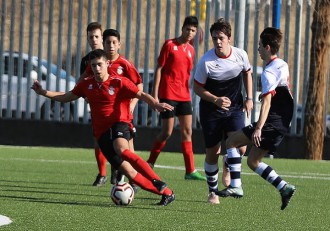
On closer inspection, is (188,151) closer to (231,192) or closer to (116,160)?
(231,192)

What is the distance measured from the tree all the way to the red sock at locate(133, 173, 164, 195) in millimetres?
11986

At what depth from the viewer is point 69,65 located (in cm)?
2536

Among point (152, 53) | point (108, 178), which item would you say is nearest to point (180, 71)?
point (108, 178)

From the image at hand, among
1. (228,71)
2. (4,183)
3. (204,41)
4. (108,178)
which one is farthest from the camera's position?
(204,41)

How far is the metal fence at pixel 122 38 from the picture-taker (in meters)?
24.2

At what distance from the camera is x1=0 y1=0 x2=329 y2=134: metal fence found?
953 inches

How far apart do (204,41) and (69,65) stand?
9.59ft

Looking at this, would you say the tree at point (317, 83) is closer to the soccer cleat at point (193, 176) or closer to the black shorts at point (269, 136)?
the soccer cleat at point (193, 176)

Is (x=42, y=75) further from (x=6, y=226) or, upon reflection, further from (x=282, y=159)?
(x=6, y=226)

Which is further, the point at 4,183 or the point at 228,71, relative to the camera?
the point at 4,183

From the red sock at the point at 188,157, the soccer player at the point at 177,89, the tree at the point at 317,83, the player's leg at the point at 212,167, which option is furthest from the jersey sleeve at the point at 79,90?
the tree at the point at 317,83

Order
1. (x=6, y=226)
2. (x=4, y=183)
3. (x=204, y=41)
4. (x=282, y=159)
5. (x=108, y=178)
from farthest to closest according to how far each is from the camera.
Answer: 1. (x=204, y=41)
2. (x=282, y=159)
3. (x=108, y=178)
4. (x=4, y=183)
5. (x=6, y=226)

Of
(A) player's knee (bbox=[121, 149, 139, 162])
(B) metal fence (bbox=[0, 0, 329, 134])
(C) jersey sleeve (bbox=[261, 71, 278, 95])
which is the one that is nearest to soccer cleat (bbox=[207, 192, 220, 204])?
(A) player's knee (bbox=[121, 149, 139, 162])

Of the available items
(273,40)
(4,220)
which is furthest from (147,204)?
(4,220)
